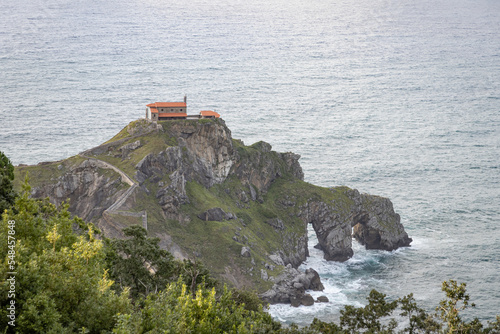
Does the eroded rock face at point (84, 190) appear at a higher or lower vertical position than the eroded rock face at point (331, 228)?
higher

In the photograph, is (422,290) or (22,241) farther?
(422,290)

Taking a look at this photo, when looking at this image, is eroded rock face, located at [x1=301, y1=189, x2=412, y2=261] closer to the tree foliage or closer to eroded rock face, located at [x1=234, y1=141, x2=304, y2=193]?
eroded rock face, located at [x1=234, y1=141, x2=304, y2=193]

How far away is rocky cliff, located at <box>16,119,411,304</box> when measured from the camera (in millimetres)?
114750

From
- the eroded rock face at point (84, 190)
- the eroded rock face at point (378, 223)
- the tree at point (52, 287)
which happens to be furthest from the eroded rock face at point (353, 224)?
the tree at point (52, 287)

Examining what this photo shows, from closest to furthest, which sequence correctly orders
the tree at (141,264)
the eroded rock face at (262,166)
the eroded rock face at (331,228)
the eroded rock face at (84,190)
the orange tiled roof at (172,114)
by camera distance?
the tree at (141,264) < the eroded rock face at (84,190) < the orange tiled roof at (172,114) < the eroded rock face at (262,166) < the eroded rock face at (331,228)

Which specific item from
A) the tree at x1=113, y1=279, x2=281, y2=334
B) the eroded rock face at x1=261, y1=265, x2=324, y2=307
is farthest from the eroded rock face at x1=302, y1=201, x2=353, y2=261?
the tree at x1=113, y1=279, x2=281, y2=334

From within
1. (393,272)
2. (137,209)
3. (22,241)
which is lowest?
(393,272)

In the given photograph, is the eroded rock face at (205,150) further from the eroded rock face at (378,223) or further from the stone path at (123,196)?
the eroded rock face at (378,223)

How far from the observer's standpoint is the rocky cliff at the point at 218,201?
11475cm

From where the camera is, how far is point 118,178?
118875mm

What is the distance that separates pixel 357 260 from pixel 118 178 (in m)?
64.8

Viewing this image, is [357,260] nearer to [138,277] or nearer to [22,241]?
[138,277]

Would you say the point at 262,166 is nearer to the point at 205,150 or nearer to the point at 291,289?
the point at 205,150

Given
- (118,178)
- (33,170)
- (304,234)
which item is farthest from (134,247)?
(304,234)
